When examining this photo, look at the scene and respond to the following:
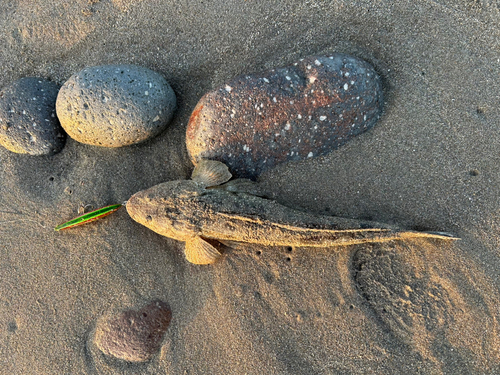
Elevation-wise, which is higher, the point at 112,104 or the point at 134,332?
the point at 112,104

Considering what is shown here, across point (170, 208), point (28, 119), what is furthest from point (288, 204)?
point (28, 119)

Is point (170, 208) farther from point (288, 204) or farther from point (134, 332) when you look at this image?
point (134, 332)

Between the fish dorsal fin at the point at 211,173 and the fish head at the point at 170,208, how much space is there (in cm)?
10

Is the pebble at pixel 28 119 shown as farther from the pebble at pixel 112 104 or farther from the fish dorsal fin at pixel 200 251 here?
the fish dorsal fin at pixel 200 251

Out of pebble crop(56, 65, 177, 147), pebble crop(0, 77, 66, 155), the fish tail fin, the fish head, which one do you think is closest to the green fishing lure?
the fish head

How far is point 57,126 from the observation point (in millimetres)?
3467

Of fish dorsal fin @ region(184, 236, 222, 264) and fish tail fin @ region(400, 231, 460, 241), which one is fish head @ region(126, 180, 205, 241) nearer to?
fish dorsal fin @ region(184, 236, 222, 264)

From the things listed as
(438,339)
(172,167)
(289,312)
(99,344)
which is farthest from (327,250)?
(99,344)

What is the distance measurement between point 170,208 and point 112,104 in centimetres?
125

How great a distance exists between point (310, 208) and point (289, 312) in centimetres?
110

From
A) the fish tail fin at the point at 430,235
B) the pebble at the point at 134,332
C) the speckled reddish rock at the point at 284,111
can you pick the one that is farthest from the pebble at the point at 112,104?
the fish tail fin at the point at 430,235

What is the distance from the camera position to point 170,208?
3.04 m

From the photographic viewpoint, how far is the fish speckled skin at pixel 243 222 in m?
2.97

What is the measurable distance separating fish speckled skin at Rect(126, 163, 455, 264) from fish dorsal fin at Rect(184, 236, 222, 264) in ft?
0.10
